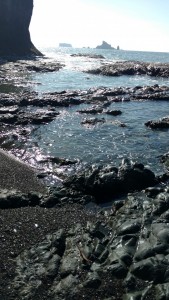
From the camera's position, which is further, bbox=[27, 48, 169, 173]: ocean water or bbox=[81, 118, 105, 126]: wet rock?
bbox=[81, 118, 105, 126]: wet rock

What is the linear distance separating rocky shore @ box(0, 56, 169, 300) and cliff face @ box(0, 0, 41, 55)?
13444 cm

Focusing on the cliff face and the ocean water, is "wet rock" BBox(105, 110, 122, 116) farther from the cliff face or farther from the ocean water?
the cliff face

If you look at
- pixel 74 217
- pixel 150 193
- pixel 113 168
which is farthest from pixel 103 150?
pixel 74 217

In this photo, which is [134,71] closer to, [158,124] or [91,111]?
[91,111]

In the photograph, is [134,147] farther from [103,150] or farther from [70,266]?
[70,266]

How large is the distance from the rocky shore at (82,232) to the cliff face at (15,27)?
441 feet

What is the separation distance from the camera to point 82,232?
17.2m

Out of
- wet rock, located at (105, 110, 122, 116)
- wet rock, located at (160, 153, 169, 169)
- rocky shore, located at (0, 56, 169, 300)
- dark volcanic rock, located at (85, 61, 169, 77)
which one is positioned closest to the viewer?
rocky shore, located at (0, 56, 169, 300)

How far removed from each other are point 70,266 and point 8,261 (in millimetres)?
2852

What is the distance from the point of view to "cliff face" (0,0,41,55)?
151250mm

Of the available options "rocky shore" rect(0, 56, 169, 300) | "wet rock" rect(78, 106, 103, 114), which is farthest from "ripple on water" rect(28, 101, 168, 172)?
"rocky shore" rect(0, 56, 169, 300)

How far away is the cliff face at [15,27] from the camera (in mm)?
151250

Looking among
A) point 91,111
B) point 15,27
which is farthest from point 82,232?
point 15,27

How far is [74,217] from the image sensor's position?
64.2 feet
